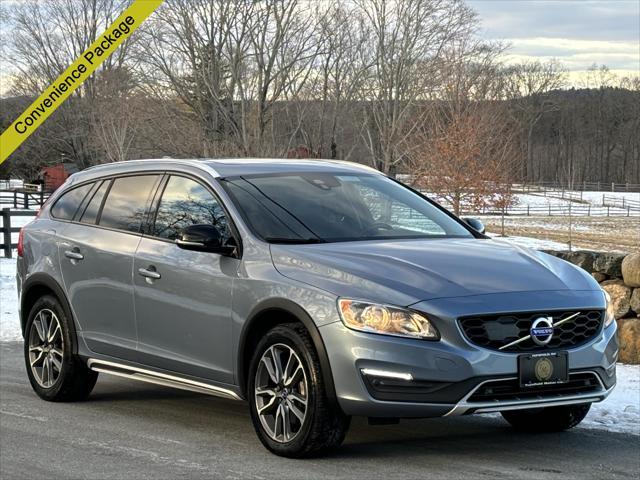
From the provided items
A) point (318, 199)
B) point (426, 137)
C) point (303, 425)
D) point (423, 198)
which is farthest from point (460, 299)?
point (426, 137)

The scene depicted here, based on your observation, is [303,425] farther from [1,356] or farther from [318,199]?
[1,356]

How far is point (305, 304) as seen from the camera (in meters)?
5.90

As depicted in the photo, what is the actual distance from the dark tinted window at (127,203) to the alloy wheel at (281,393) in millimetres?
1784

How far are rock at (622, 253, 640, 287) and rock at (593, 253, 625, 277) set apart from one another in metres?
0.16

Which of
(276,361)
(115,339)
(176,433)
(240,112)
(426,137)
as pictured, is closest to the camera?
(276,361)

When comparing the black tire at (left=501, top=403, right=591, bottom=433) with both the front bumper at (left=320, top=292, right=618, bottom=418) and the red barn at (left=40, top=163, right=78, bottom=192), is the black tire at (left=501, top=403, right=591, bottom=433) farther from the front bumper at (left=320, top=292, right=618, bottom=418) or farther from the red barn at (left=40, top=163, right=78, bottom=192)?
the red barn at (left=40, top=163, right=78, bottom=192)

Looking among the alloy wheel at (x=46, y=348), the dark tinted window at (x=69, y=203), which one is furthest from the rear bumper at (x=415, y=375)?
the dark tinted window at (x=69, y=203)

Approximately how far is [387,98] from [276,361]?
41.5 m

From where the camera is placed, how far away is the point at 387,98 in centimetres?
4691

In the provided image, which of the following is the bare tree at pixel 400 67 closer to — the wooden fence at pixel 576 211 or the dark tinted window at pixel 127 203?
the wooden fence at pixel 576 211

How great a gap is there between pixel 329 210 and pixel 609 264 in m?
4.51

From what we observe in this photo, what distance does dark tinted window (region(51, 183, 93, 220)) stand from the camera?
844 centimetres

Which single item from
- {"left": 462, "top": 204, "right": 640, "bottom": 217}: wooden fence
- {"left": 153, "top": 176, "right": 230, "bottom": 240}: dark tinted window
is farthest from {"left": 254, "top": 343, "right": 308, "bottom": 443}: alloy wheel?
{"left": 462, "top": 204, "right": 640, "bottom": 217}: wooden fence

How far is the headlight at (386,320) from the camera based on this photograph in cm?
557
